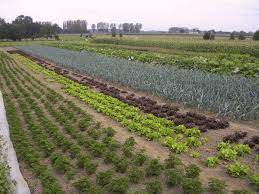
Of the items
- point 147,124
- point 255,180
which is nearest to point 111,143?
point 147,124

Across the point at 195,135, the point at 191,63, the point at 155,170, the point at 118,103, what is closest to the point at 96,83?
the point at 118,103

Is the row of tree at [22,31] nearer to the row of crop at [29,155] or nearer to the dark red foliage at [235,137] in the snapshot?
the row of crop at [29,155]

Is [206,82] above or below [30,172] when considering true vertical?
above

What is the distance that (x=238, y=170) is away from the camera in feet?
24.5

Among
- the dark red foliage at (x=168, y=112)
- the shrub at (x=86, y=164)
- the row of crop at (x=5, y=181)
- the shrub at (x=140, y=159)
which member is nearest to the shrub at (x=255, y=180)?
the shrub at (x=140, y=159)

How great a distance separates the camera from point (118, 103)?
13906mm

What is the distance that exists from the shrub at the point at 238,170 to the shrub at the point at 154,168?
1556 millimetres

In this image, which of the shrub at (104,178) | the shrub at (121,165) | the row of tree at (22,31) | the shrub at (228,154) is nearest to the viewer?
the shrub at (104,178)

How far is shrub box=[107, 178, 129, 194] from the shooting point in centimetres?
705

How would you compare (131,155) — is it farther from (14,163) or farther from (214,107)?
(214,107)

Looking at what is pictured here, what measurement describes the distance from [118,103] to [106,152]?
5108 mm

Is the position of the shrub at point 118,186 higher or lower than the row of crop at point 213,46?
lower

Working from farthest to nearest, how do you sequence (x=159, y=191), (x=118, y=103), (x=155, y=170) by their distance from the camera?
(x=118, y=103), (x=155, y=170), (x=159, y=191)

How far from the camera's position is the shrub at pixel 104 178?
24.5ft
